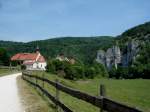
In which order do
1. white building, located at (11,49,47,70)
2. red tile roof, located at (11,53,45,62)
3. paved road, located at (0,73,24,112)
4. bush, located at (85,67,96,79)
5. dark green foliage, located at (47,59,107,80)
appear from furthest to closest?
red tile roof, located at (11,53,45,62) → bush, located at (85,67,96,79) → white building, located at (11,49,47,70) → dark green foliage, located at (47,59,107,80) → paved road, located at (0,73,24,112)

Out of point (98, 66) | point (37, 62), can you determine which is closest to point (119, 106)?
point (37, 62)

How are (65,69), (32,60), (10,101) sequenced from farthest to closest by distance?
(32,60)
(65,69)
(10,101)

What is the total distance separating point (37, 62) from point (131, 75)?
41.5 m

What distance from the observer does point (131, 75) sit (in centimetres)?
13875

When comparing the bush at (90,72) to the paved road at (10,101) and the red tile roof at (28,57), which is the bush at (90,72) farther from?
the paved road at (10,101)

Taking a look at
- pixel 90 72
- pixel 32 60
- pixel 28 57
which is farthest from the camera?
pixel 28 57

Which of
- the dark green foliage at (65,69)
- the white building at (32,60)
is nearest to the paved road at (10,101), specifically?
the dark green foliage at (65,69)

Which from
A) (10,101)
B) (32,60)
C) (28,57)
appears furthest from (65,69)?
(10,101)

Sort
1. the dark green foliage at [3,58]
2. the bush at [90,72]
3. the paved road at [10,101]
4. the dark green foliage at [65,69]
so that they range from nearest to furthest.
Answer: the paved road at [10,101] < the dark green foliage at [65,69] < the dark green foliage at [3,58] < the bush at [90,72]

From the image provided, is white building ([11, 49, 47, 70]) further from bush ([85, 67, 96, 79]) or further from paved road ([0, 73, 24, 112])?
paved road ([0, 73, 24, 112])

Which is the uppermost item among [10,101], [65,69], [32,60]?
[32,60]

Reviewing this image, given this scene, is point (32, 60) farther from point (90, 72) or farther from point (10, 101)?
point (10, 101)

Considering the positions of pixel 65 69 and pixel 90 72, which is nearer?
pixel 65 69

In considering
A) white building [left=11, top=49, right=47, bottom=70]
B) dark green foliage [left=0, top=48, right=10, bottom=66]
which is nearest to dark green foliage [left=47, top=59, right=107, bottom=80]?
white building [left=11, top=49, right=47, bottom=70]
